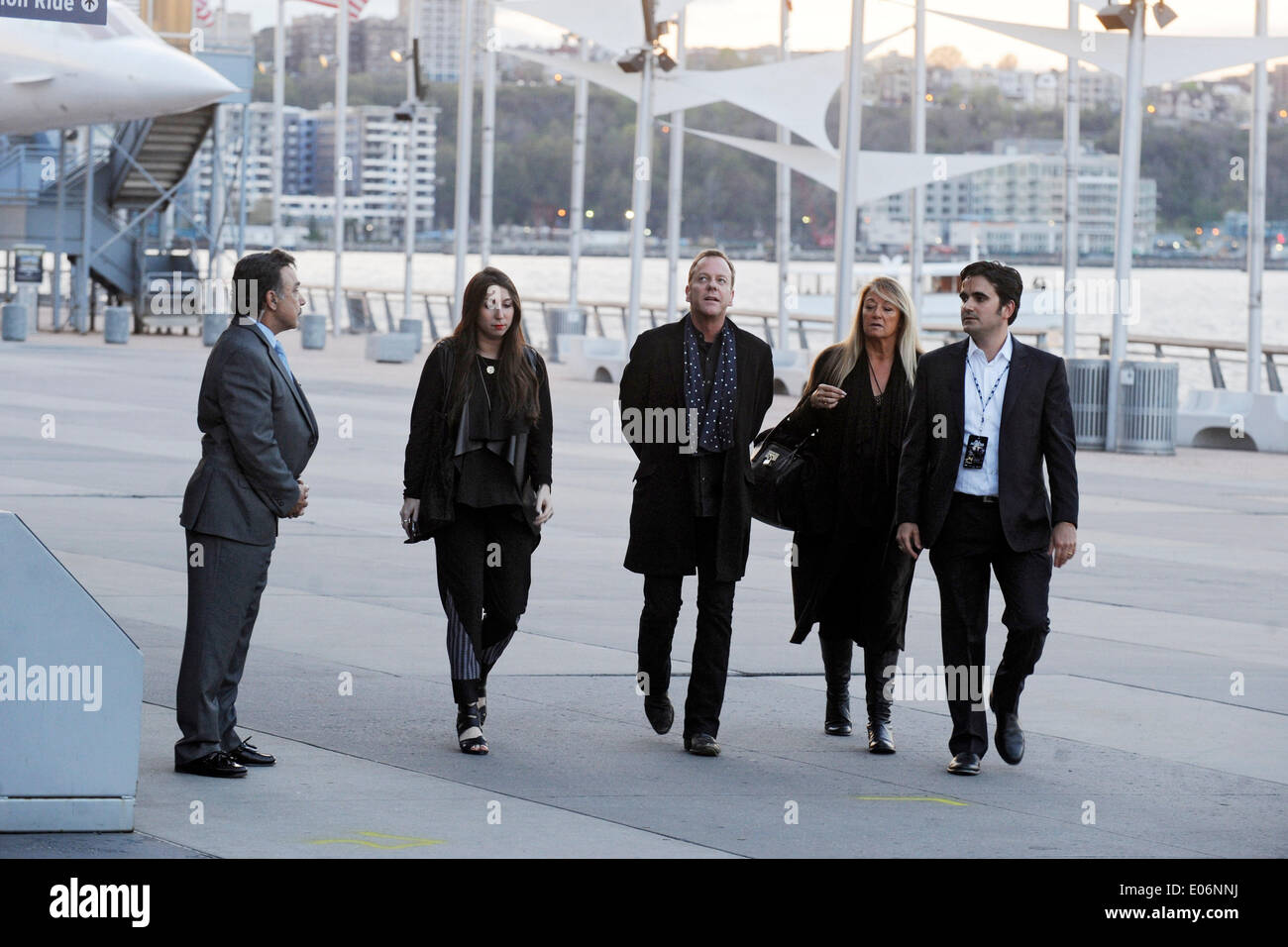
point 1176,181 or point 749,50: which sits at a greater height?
point 749,50

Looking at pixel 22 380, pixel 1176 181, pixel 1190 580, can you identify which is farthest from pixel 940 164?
pixel 1176 181

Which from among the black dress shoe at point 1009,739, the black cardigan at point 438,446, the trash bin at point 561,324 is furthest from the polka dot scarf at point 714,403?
the trash bin at point 561,324

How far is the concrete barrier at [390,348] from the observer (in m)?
36.9

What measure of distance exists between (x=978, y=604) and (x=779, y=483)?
94cm

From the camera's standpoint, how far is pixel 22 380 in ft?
93.9

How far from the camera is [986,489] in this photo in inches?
282

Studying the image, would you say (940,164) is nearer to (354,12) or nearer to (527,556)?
(354,12)

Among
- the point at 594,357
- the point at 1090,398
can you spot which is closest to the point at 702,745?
the point at 1090,398

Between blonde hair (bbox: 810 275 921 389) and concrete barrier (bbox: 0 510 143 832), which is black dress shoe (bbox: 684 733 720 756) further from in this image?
concrete barrier (bbox: 0 510 143 832)

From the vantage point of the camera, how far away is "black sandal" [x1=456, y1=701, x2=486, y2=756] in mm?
7293

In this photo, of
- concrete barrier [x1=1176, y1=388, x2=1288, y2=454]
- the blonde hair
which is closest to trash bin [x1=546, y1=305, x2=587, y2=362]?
concrete barrier [x1=1176, y1=388, x2=1288, y2=454]

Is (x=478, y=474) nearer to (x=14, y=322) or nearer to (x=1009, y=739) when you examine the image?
(x=1009, y=739)
